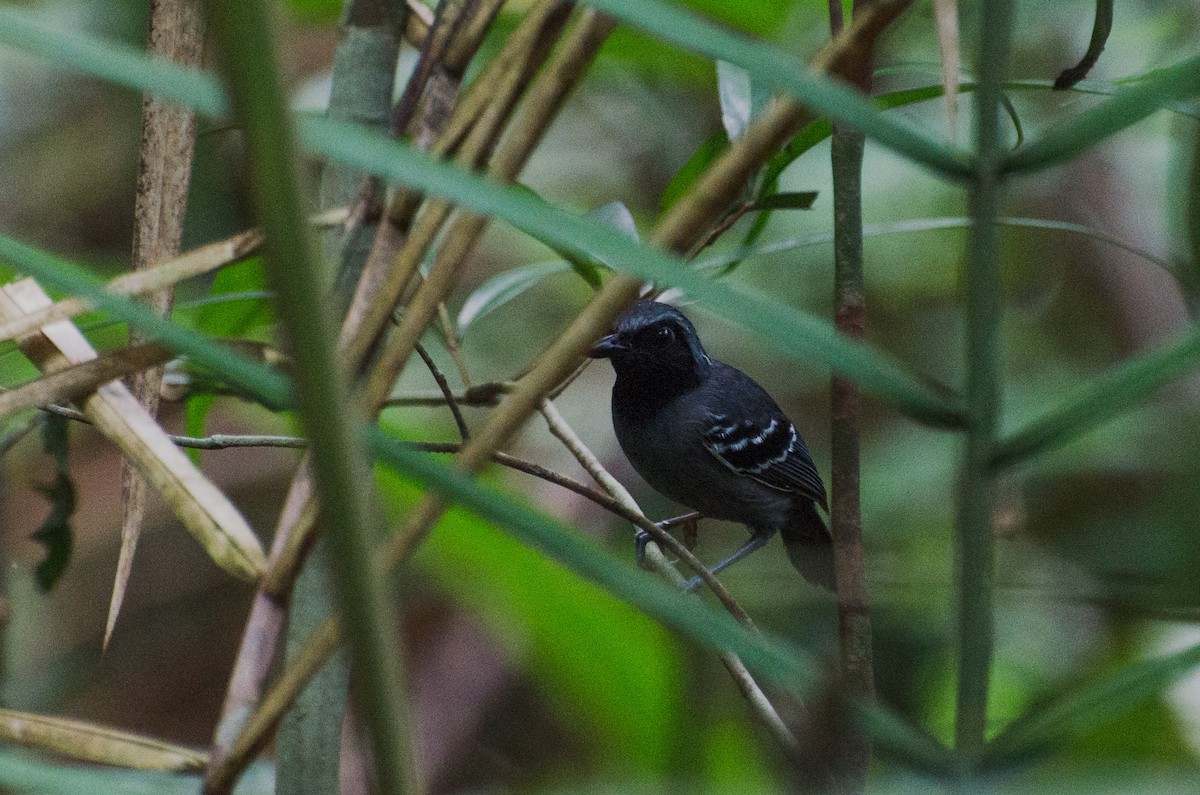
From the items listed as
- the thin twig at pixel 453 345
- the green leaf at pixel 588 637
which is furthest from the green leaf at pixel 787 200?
the green leaf at pixel 588 637

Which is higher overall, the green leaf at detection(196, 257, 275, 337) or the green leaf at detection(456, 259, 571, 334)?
the green leaf at detection(456, 259, 571, 334)

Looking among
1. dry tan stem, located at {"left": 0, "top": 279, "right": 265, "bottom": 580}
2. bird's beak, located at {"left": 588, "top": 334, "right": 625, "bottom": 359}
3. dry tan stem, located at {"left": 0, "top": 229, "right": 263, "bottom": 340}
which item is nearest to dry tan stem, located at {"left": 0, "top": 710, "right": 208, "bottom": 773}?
dry tan stem, located at {"left": 0, "top": 279, "right": 265, "bottom": 580}

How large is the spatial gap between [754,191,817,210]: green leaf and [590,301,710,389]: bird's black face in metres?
1.16

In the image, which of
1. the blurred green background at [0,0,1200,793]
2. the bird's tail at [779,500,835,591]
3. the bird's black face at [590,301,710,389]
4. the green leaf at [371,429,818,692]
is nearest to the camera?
the green leaf at [371,429,818,692]

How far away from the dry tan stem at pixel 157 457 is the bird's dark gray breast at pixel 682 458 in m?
1.81

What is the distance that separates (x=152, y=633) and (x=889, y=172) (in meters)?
3.13

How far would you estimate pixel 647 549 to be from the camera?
66.4 inches

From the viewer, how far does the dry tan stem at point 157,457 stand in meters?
0.79

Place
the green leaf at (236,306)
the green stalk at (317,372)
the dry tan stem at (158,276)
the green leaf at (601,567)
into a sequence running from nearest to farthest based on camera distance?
the green stalk at (317,372)
the green leaf at (601,567)
the dry tan stem at (158,276)
the green leaf at (236,306)

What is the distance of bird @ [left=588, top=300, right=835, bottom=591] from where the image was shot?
278 cm

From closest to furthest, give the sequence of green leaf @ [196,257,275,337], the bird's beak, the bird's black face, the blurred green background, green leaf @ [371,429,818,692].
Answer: green leaf @ [371,429,818,692] < green leaf @ [196,257,275,337] < the bird's beak < the bird's black face < the blurred green background

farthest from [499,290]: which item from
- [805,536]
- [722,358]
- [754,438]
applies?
[722,358]

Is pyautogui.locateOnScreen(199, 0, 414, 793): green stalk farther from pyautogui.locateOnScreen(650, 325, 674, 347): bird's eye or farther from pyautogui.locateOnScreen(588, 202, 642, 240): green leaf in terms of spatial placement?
pyautogui.locateOnScreen(650, 325, 674, 347): bird's eye

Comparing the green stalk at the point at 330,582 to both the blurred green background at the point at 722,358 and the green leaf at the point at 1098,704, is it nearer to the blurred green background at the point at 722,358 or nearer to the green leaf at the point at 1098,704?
the green leaf at the point at 1098,704
